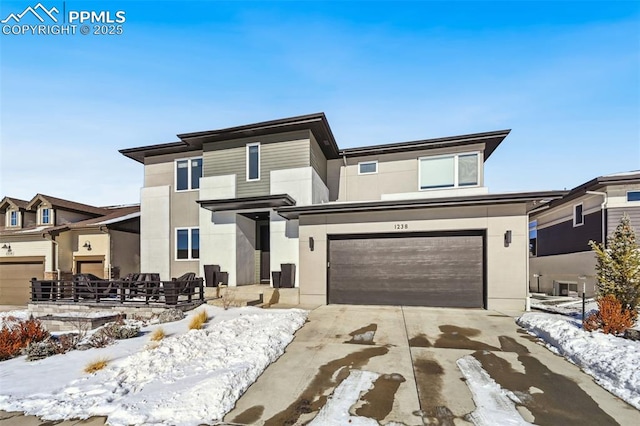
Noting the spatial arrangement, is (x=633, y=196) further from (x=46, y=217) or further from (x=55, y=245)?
(x=46, y=217)

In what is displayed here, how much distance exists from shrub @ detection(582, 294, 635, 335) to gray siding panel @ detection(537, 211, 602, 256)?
9.17 metres

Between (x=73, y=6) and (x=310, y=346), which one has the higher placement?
(x=73, y=6)

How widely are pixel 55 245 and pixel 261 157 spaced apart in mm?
13470

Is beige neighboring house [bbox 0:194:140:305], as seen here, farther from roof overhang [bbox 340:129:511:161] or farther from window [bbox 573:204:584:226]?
window [bbox 573:204:584:226]

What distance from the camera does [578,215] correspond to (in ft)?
52.8

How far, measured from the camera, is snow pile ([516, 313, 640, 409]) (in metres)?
4.60

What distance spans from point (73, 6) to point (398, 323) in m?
14.6

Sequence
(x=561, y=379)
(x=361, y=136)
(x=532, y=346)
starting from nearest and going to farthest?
(x=561, y=379) → (x=532, y=346) → (x=361, y=136)

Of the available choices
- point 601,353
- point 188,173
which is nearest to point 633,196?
point 601,353

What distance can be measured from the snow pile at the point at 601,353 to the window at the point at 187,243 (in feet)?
46.2

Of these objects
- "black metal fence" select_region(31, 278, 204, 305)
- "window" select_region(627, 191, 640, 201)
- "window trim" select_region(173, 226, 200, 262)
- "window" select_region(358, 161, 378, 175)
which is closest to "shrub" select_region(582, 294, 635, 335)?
"window" select_region(627, 191, 640, 201)

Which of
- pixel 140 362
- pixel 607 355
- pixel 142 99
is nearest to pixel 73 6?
pixel 142 99

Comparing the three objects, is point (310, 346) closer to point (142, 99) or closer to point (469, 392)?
point (469, 392)

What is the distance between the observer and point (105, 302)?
11.7 meters
